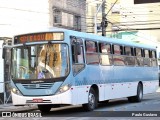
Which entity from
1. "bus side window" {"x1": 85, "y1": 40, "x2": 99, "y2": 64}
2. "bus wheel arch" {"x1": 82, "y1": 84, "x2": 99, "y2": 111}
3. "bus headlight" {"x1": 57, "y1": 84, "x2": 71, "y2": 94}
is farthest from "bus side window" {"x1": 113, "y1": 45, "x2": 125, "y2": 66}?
"bus headlight" {"x1": 57, "y1": 84, "x2": 71, "y2": 94}

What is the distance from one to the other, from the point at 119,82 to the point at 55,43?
5.99 metres

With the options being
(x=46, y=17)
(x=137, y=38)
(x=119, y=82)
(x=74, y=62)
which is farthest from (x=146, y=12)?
(x=74, y=62)

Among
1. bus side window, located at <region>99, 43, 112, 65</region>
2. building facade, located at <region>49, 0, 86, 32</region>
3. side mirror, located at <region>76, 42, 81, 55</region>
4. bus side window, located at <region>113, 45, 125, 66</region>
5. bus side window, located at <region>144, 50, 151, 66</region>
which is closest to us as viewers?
side mirror, located at <region>76, 42, 81, 55</region>

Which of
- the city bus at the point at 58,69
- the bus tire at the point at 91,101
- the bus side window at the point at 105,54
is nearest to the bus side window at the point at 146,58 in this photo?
the bus side window at the point at 105,54

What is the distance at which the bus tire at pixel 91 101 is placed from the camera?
714 inches

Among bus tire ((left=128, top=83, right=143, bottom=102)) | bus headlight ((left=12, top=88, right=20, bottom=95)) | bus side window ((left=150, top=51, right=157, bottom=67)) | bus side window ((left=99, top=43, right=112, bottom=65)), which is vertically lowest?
bus tire ((left=128, top=83, right=143, bottom=102))

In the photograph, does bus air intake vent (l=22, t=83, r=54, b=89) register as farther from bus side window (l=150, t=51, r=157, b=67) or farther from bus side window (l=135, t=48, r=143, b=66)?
bus side window (l=150, t=51, r=157, b=67)

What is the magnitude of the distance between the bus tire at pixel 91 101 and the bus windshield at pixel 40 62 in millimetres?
2176

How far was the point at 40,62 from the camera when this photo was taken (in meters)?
16.8

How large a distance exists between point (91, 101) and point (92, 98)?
0.18 metres

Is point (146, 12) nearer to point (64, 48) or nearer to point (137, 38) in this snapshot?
point (137, 38)

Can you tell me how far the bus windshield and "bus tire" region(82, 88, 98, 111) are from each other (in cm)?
218

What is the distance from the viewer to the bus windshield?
16.6 meters

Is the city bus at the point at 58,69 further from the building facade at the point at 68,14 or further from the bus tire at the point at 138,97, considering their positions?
the building facade at the point at 68,14
